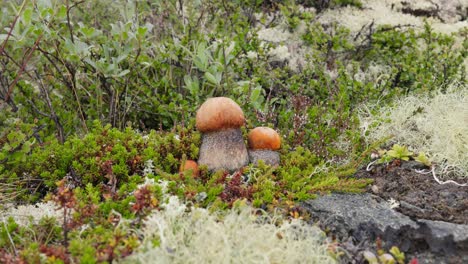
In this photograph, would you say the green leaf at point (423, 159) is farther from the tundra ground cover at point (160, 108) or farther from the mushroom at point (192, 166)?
the mushroom at point (192, 166)

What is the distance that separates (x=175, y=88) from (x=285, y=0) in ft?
9.50

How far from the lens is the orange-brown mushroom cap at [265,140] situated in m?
3.90

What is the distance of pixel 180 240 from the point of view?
260 cm

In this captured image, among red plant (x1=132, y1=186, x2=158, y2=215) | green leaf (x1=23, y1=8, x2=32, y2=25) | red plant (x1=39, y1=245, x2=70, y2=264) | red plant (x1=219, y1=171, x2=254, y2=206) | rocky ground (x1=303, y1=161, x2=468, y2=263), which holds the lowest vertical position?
rocky ground (x1=303, y1=161, x2=468, y2=263)

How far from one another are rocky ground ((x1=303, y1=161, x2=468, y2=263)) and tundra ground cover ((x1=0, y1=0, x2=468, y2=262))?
0.49 ft

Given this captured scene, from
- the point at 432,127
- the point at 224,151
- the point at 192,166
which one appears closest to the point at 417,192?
the point at 432,127

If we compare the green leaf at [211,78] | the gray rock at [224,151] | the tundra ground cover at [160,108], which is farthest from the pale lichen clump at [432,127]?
the green leaf at [211,78]

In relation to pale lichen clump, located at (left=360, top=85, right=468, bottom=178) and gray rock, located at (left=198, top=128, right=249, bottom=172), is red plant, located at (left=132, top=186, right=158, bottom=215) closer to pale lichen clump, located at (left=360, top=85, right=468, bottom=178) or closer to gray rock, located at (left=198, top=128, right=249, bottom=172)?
gray rock, located at (left=198, top=128, right=249, bottom=172)

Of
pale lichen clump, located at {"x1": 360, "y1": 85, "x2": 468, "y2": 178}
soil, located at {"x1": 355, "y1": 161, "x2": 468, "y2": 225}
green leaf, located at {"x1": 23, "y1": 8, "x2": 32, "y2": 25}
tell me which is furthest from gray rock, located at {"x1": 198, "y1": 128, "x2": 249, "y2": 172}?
green leaf, located at {"x1": 23, "y1": 8, "x2": 32, "y2": 25}

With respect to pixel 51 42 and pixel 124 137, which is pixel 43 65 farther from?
pixel 124 137

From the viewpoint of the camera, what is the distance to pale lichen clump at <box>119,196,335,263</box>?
2.46 metres

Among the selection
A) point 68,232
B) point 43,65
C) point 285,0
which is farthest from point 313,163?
point 285,0

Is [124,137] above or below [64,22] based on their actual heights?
below

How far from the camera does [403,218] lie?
3.13m
